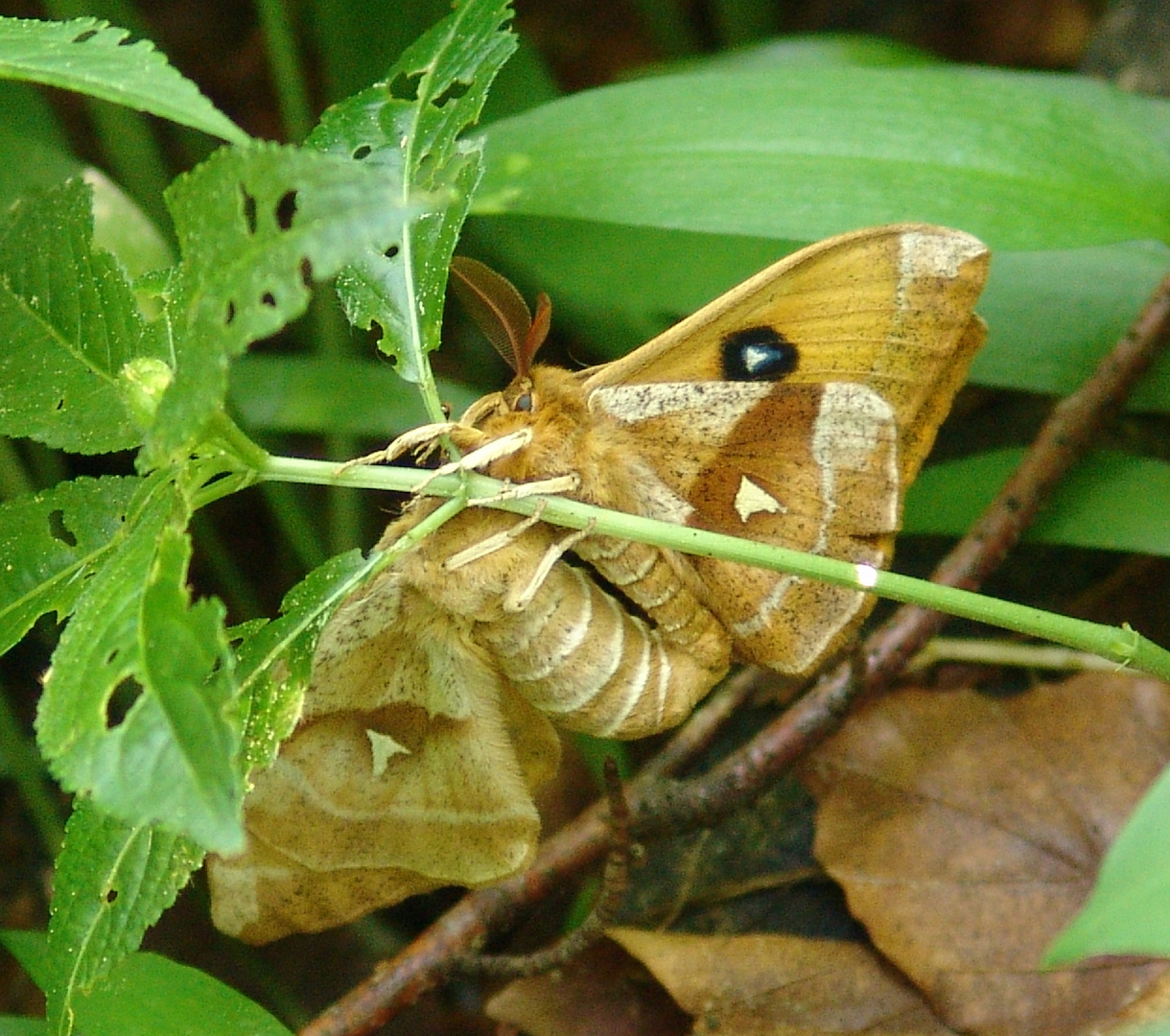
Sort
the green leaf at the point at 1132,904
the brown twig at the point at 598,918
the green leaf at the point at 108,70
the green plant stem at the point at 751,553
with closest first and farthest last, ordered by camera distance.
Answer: the green leaf at the point at 1132,904 → the green leaf at the point at 108,70 → the green plant stem at the point at 751,553 → the brown twig at the point at 598,918

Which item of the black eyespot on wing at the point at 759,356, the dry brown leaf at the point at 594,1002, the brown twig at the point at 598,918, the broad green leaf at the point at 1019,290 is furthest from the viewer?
the broad green leaf at the point at 1019,290

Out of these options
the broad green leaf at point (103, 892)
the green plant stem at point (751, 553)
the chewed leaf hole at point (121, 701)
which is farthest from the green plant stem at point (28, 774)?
the green plant stem at point (751, 553)

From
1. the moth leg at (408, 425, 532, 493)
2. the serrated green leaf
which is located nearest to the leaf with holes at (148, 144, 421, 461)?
the moth leg at (408, 425, 532, 493)

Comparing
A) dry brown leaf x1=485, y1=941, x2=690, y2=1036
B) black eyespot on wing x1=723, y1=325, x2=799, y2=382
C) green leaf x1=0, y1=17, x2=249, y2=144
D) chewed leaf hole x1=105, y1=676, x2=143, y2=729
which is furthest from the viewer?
chewed leaf hole x1=105, y1=676, x2=143, y2=729

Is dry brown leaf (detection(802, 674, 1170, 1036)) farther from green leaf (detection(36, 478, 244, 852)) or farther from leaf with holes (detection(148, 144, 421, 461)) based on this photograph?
leaf with holes (detection(148, 144, 421, 461))

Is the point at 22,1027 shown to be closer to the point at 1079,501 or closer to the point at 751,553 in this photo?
the point at 751,553

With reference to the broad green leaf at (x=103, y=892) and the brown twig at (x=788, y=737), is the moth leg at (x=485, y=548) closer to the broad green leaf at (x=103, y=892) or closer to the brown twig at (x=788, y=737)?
the broad green leaf at (x=103, y=892)
